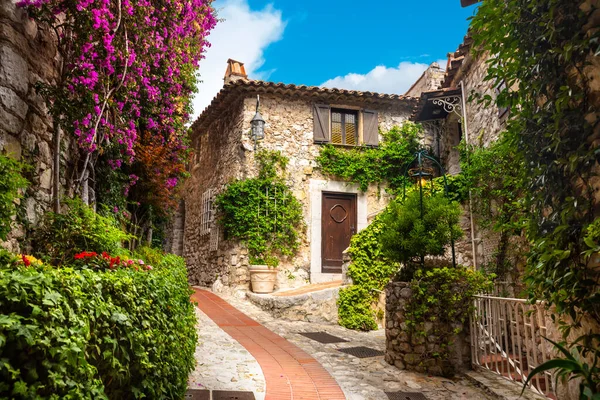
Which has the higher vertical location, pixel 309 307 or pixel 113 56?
pixel 113 56

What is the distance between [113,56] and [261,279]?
23.6 feet

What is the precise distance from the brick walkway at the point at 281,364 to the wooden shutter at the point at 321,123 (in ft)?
19.1

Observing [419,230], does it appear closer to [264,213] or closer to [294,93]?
[264,213]

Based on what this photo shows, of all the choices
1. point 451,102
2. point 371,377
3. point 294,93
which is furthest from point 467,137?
point 371,377

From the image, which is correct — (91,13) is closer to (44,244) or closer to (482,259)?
(44,244)

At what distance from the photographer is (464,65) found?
10258 millimetres

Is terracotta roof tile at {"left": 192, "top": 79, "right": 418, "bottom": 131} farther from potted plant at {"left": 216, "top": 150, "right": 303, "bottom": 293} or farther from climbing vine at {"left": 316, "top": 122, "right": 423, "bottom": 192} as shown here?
potted plant at {"left": 216, "top": 150, "right": 303, "bottom": 293}

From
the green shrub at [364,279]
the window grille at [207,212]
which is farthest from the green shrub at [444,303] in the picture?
the window grille at [207,212]

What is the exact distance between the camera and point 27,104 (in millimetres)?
3971

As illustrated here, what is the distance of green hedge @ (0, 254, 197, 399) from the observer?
1.45 metres

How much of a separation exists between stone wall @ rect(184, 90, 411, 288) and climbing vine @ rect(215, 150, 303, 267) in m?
0.24

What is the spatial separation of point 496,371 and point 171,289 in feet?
11.5

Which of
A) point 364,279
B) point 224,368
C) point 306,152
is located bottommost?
point 224,368

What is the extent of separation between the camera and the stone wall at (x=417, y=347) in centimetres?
523
